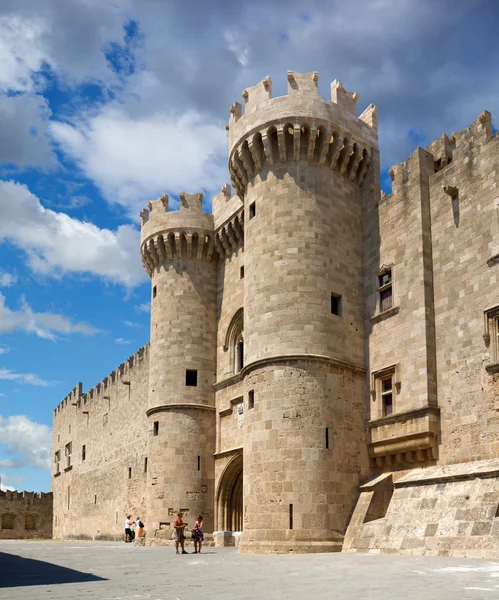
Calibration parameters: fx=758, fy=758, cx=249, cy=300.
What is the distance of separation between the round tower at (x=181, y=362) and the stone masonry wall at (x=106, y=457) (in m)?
4.42

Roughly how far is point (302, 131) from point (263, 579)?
43.3ft

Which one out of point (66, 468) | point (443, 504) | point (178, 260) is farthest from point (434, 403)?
point (66, 468)

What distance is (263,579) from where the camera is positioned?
10.9 metres

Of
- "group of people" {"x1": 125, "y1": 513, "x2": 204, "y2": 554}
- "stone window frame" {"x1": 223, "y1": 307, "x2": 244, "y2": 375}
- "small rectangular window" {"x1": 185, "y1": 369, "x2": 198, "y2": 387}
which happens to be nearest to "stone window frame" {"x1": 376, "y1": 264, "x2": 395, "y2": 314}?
"stone window frame" {"x1": 223, "y1": 307, "x2": 244, "y2": 375}

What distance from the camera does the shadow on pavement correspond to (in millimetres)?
10664

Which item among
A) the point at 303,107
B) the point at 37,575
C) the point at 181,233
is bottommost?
the point at 37,575

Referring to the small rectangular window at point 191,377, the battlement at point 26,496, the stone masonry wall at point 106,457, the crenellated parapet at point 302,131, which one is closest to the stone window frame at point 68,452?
the stone masonry wall at point 106,457

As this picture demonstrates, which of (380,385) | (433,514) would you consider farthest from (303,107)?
(433,514)

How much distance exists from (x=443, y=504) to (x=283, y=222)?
8.59 m

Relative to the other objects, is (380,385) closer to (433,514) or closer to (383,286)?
(383,286)

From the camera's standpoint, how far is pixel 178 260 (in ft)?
89.8

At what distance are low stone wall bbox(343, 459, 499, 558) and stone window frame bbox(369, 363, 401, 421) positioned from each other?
1.60 meters

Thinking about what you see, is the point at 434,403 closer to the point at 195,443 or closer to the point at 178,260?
the point at 195,443

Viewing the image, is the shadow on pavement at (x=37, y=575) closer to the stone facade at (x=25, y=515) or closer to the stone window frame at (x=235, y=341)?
the stone window frame at (x=235, y=341)
